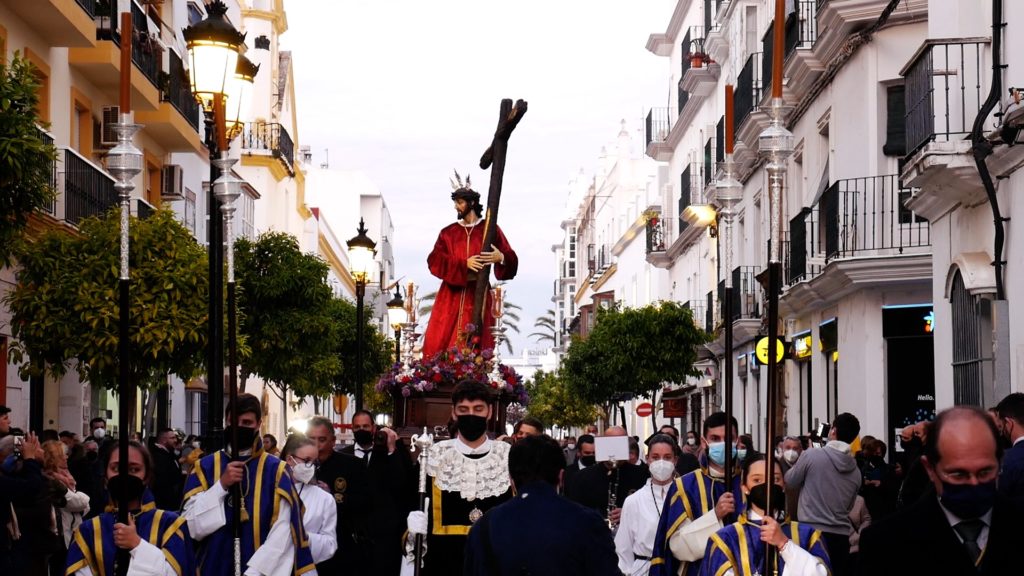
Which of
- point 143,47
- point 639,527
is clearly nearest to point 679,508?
point 639,527

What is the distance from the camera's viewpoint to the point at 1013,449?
891 centimetres

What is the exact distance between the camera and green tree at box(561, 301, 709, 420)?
44.2m

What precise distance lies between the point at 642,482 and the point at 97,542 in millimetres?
6934

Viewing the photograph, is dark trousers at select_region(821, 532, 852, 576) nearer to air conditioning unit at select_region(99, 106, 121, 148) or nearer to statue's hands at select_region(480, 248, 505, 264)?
statue's hands at select_region(480, 248, 505, 264)

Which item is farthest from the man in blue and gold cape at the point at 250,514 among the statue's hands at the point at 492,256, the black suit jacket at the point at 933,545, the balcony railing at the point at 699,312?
the balcony railing at the point at 699,312

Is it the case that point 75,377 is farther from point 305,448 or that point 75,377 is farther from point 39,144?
point 305,448

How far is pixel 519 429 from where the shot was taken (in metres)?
14.2

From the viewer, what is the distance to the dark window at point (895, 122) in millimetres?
23422

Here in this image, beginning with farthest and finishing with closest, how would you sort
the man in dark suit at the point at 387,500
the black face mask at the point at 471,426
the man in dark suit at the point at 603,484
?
the man in dark suit at the point at 603,484, the man in dark suit at the point at 387,500, the black face mask at the point at 471,426

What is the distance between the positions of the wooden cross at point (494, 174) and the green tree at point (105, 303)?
4697mm

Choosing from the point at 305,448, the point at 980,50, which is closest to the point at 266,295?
the point at 980,50

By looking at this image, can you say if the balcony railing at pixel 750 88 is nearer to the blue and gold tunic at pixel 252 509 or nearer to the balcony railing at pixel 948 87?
the balcony railing at pixel 948 87

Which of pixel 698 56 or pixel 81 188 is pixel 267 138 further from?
pixel 81 188

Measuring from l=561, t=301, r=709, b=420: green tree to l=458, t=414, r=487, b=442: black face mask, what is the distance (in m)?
33.8
